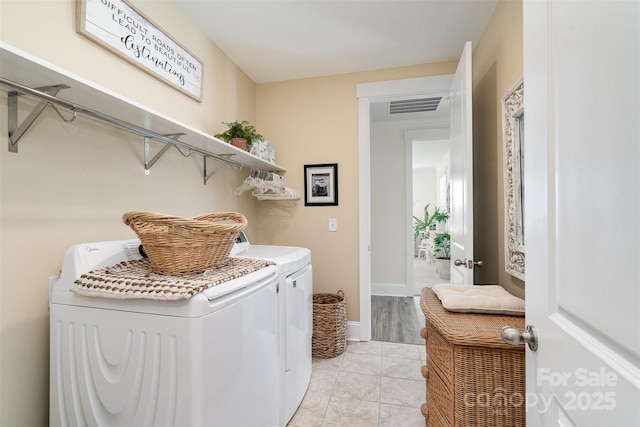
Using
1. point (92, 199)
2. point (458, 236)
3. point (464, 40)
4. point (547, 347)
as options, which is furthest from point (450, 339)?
point (464, 40)

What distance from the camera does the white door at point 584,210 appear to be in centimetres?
40

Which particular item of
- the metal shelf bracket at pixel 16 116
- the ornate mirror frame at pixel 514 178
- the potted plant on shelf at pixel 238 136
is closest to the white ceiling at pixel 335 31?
the potted plant on shelf at pixel 238 136

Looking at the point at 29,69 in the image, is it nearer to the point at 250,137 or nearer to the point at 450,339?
Result: the point at 250,137

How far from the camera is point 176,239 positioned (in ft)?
3.33

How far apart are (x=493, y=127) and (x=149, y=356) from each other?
2.15 meters

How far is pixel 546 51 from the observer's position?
2.05ft

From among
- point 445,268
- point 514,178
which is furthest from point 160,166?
point 445,268

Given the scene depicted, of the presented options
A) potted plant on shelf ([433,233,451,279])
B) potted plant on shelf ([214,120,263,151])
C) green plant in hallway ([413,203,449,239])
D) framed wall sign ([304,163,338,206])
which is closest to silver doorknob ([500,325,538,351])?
potted plant on shelf ([214,120,263,151])

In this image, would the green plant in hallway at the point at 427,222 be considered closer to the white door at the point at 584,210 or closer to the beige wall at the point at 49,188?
the beige wall at the point at 49,188

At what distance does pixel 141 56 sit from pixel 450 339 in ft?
6.57

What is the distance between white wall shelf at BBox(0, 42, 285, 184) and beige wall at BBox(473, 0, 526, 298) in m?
1.76

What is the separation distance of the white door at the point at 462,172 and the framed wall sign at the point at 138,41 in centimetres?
175

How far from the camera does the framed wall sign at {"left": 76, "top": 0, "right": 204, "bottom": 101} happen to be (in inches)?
49.9

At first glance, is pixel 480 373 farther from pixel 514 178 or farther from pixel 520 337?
pixel 514 178
